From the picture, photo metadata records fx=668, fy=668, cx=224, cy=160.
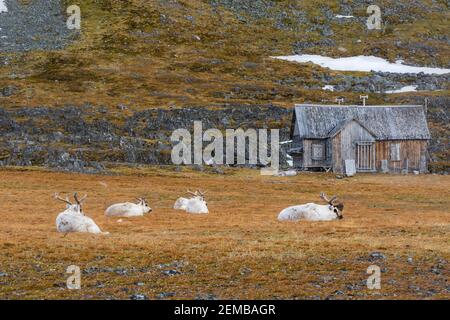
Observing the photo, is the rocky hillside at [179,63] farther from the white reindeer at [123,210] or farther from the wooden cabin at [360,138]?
the white reindeer at [123,210]

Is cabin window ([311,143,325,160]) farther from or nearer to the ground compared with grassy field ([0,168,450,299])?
farther from the ground

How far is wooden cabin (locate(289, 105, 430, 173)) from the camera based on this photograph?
7281cm

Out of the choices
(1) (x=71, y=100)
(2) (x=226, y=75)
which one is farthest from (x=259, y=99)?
(1) (x=71, y=100)

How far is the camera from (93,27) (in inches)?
5556

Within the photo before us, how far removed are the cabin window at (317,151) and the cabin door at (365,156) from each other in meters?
3.75

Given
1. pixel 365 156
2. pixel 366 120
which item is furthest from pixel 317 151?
pixel 366 120

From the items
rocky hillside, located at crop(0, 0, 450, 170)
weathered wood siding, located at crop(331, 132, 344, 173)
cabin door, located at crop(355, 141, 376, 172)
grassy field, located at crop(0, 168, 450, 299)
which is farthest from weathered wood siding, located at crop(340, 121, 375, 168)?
grassy field, located at crop(0, 168, 450, 299)

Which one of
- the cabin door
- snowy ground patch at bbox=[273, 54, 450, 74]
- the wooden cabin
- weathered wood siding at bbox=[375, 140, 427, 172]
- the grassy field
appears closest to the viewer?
the grassy field

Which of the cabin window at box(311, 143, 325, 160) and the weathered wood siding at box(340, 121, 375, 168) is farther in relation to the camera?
the cabin window at box(311, 143, 325, 160)

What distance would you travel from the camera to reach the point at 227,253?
2136cm

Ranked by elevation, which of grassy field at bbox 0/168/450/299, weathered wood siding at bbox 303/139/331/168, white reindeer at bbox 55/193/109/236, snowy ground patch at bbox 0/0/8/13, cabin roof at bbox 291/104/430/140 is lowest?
grassy field at bbox 0/168/450/299

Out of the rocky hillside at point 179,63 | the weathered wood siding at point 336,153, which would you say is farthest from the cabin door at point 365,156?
the rocky hillside at point 179,63

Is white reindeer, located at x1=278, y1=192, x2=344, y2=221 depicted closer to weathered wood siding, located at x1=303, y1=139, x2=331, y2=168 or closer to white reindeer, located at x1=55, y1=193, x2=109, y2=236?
white reindeer, located at x1=55, y1=193, x2=109, y2=236

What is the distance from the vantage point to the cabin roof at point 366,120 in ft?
242
